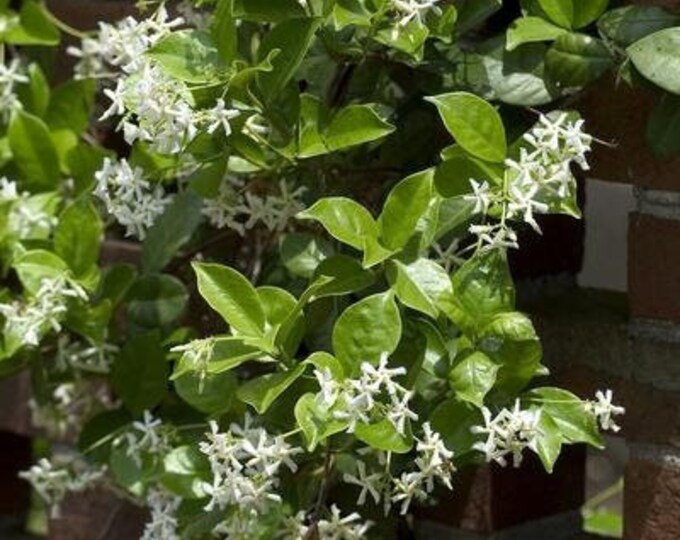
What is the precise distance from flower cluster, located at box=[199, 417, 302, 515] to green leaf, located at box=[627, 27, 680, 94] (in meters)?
0.34

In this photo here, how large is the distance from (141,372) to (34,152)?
0.23m

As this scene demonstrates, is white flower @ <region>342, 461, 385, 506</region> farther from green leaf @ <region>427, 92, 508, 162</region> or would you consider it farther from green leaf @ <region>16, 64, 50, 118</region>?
green leaf @ <region>16, 64, 50, 118</region>

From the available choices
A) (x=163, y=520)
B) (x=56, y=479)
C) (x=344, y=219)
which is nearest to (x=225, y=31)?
(x=344, y=219)

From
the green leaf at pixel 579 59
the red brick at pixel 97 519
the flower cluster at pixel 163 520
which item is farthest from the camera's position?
the red brick at pixel 97 519

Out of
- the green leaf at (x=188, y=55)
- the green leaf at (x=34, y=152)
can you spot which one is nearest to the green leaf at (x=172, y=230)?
the green leaf at (x=34, y=152)

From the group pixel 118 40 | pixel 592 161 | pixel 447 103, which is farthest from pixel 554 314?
pixel 118 40

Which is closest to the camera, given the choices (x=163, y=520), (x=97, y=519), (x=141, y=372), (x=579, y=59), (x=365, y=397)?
(x=365, y=397)

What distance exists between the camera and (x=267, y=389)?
3.79ft

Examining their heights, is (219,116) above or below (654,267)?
above

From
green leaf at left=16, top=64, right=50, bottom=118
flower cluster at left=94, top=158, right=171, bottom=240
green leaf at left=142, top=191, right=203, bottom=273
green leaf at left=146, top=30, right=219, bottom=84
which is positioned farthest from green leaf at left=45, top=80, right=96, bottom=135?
green leaf at left=146, top=30, right=219, bottom=84

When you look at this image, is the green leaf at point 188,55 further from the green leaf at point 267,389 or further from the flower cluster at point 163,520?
the flower cluster at point 163,520

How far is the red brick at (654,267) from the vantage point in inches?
48.9

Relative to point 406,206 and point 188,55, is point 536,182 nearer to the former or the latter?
point 406,206

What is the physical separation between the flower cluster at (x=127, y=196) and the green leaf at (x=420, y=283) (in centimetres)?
21
